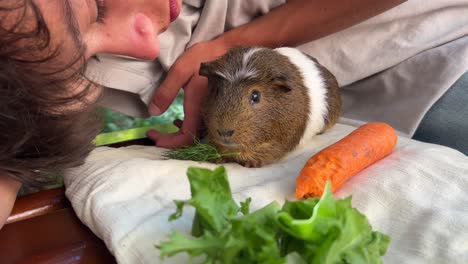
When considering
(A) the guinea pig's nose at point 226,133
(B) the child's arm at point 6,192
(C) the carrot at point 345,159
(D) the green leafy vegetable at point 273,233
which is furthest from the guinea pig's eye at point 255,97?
(B) the child's arm at point 6,192

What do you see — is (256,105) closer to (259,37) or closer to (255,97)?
(255,97)

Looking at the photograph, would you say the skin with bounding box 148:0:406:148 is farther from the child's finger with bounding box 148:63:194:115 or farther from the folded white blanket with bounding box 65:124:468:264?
the folded white blanket with bounding box 65:124:468:264

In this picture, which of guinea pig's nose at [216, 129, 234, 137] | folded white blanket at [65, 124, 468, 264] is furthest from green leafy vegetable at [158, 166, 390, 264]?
guinea pig's nose at [216, 129, 234, 137]

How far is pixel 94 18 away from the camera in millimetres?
1209

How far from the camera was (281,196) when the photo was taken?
1.17 meters

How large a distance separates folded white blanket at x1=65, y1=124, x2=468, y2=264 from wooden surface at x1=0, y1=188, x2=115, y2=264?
0.04 m

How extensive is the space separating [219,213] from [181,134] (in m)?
0.81

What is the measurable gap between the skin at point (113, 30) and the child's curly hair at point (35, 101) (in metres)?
0.04

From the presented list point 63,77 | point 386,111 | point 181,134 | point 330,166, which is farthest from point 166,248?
point 386,111

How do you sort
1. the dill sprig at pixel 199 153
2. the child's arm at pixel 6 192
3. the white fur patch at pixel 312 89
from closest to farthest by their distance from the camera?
1. the child's arm at pixel 6 192
2. the dill sprig at pixel 199 153
3. the white fur patch at pixel 312 89

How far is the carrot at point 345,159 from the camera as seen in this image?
3.82 feet

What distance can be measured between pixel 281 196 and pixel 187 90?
2.12 feet

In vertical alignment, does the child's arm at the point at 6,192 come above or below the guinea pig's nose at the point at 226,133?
above

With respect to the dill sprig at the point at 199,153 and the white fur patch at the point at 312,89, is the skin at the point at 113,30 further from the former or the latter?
the white fur patch at the point at 312,89
